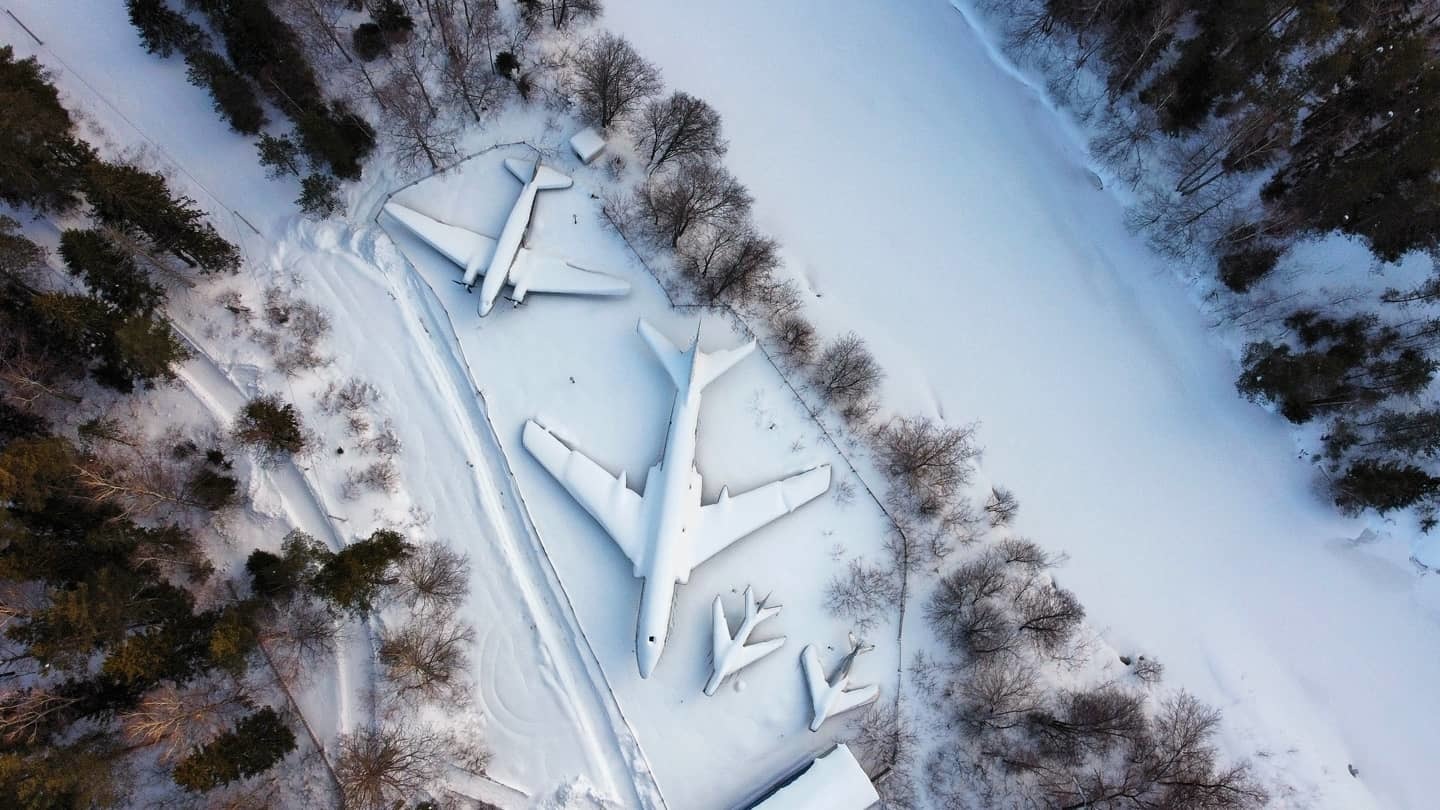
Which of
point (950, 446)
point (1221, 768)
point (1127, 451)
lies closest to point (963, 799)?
point (1221, 768)

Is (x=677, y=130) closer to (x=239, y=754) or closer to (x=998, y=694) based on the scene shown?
(x=998, y=694)

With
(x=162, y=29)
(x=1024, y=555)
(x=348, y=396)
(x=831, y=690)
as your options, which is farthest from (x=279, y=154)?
(x=1024, y=555)

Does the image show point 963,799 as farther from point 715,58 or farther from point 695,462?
point 715,58

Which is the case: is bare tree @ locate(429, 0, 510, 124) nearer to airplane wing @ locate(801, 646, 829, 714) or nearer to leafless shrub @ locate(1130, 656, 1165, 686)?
airplane wing @ locate(801, 646, 829, 714)

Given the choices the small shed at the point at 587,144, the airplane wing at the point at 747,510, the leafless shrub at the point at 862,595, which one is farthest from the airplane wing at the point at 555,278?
the leafless shrub at the point at 862,595

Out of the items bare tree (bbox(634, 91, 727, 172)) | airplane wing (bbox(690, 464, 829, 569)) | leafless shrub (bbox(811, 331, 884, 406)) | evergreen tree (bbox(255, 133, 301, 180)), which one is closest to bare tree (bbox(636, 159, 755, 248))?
bare tree (bbox(634, 91, 727, 172))

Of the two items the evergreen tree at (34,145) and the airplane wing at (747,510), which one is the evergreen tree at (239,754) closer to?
the airplane wing at (747,510)
